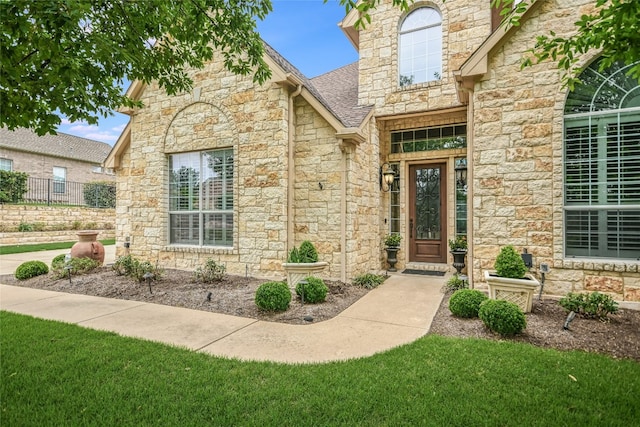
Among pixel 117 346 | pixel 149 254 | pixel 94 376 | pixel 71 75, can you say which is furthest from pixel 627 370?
pixel 149 254

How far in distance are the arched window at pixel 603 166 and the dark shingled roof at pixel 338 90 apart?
3895mm

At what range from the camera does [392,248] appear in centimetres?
830

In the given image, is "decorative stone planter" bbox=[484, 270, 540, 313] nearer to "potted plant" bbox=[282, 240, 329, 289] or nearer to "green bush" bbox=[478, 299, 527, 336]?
"green bush" bbox=[478, 299, 527, 336]

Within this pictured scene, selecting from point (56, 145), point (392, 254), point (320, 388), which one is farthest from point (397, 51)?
point (56, 145)

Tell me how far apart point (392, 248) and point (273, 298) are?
4.29 m

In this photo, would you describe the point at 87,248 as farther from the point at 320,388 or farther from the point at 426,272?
the point at 426,272

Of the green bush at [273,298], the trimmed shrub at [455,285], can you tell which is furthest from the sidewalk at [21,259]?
the trimmed shrub at [455,285]

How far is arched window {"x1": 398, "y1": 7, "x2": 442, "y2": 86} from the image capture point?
7922 millimetres

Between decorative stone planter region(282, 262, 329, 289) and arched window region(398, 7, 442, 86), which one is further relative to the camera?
arched window region(398, 7, 442, 86)

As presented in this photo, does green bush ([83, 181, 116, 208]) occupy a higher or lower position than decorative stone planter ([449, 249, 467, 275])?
higher

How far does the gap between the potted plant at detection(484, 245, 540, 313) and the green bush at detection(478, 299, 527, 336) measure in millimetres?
815

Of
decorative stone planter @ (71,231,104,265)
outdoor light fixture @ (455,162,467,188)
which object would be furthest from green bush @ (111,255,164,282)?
outdoor light fixture @ (455,162,467,188)

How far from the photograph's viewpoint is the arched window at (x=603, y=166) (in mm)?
5000

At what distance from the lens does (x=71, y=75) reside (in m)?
2.88
